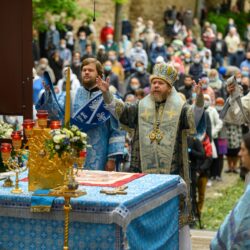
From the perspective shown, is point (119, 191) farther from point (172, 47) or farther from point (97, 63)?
point (172, 47)

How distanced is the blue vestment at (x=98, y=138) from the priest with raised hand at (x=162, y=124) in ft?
1.12

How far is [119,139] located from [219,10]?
3942cm

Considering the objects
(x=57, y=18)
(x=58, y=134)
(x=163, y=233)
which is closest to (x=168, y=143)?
(x=163, y=233)

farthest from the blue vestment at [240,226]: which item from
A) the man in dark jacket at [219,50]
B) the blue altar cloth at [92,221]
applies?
the man in dark jacket at [219,50]

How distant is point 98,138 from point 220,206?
21.8 ft

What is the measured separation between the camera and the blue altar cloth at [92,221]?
364 inches

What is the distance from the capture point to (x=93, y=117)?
11.9m

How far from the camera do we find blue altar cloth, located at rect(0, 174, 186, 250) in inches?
364

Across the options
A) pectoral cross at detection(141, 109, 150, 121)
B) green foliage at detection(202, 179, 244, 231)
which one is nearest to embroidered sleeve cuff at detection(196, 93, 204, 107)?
pectoral cross at detection(141, 109, 150, 121)

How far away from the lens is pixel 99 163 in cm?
1212

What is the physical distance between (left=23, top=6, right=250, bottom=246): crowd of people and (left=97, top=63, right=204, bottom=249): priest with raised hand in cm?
10

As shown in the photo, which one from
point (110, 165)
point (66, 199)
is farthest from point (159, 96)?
point (66, 199)

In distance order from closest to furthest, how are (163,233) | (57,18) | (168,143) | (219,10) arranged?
(163,233), (168,143), (57,18), (219,10)

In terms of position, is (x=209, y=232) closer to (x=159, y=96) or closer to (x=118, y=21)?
(x=159, y=96)
